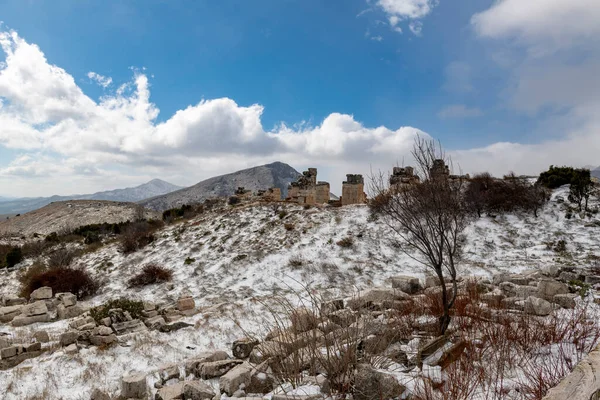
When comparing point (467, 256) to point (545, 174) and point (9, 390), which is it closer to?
point (545, 174)

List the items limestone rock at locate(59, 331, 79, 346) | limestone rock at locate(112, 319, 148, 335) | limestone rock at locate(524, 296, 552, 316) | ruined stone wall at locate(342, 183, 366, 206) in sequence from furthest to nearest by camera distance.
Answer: ruined stone wall at locate(342, 183, 366, 206)
limestone rock at locate(112, 319, 148, 335)
limestone rock at locate(59, 331, 79, 346)
limestone rock at locate(524, 296, 552, 316)

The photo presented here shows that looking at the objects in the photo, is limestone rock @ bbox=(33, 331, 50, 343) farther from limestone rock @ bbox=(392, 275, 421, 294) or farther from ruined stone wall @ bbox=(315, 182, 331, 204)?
ruined stone wall @ bbox=(315, 182, 331, 204)

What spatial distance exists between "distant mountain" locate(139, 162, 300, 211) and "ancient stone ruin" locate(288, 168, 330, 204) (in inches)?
2475

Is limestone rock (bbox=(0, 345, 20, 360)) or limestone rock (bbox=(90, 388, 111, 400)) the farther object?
limestone rock (bbox=(0, 345, 20, 360))

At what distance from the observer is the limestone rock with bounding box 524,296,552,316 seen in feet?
19.1

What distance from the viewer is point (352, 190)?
22375 mm

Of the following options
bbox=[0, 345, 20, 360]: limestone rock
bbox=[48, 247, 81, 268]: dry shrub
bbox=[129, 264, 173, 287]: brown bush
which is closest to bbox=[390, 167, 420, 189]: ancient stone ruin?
bbox=[0, 345, 20, 360]: limestone rock

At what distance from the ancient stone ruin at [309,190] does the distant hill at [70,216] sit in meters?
20.0

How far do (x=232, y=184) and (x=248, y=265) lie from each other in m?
84.1

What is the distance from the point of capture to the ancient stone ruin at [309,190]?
78.5ft

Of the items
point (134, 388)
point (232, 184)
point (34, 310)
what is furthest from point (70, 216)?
point (232, 184)

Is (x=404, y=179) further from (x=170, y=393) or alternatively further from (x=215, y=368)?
(x=170, y=393)

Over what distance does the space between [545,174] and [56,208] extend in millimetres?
55130

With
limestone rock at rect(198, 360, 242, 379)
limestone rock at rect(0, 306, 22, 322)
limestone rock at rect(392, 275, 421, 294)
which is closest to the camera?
limestone rock at rect(198, 360, 242, 379)
